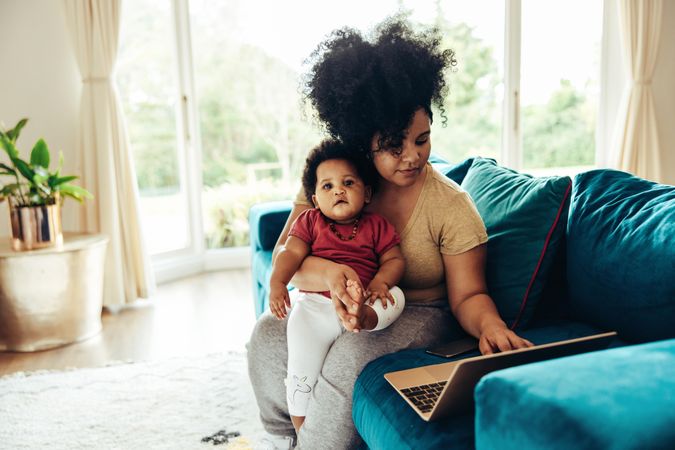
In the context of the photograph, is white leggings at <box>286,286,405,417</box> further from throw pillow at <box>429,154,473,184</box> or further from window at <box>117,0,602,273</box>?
window at <box>117,0,602,273</box>

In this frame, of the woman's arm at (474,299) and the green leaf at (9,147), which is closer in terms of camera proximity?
the woman's arm at (474,299)

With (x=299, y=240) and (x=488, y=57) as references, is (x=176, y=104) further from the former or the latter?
(x=299, y=240)

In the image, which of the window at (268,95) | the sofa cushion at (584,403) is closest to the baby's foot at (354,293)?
the sofa cushion at (584,403)

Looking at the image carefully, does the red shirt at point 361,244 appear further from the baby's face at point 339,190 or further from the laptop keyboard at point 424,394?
the laptop keyboard at point 424,394

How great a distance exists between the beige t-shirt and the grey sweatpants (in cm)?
6

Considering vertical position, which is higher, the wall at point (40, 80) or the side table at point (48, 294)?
the wall at point (40, 80)

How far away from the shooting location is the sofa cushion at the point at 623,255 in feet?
4.18

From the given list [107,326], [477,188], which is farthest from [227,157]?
[477,188]

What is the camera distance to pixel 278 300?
1.50m

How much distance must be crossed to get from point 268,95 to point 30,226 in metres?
2.10

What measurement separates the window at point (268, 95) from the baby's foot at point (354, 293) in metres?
2.60

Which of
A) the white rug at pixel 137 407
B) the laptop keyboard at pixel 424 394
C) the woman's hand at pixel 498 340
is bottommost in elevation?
the white rug at pixel 137 407

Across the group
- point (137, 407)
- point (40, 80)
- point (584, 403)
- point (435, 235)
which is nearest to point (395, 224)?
point (435, 235)

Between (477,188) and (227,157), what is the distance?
2781 millimetres
